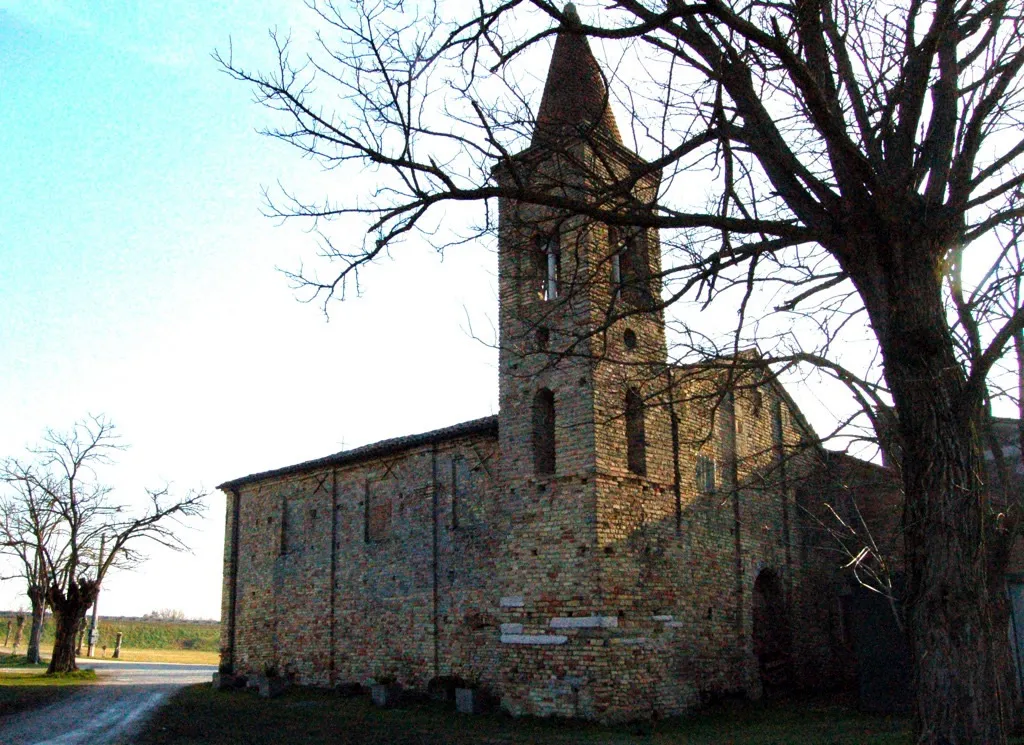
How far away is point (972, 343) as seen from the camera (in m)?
10.5

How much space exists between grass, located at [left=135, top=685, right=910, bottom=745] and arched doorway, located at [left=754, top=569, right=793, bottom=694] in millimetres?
742

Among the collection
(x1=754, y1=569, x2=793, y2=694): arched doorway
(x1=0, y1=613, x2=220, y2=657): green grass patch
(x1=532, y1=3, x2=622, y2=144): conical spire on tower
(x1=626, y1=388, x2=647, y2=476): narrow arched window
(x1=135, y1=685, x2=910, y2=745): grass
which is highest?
(x1=532, y1=3, x2=622, y2=144): conical spire on tower

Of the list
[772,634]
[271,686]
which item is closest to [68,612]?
[271,686]

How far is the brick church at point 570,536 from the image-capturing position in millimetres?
15203

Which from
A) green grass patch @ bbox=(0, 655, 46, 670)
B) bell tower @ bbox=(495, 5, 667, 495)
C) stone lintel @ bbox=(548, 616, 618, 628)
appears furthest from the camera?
green grass patch @ bbox=(0, 655, 46, 670)

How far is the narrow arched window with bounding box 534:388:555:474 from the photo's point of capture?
55.5ft

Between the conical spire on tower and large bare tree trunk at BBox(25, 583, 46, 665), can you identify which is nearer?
the conical spire on tower

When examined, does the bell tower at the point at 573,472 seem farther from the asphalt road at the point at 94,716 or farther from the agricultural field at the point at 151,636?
the agricultural field at the point at 151,636

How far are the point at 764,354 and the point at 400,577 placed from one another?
13.0 metres

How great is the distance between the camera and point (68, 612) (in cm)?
2859

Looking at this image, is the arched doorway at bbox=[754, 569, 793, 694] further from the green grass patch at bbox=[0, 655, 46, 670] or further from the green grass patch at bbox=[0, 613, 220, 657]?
the green grass patch at bbox=[0, 613, 220, 657]

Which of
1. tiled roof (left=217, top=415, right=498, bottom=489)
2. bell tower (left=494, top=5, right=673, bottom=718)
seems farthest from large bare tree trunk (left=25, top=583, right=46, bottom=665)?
bell tower (left=494, top=5, right=673, bottom=718)

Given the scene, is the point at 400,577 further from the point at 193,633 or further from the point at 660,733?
the point at 193,633

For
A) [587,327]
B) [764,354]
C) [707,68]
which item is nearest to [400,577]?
[587,327]
